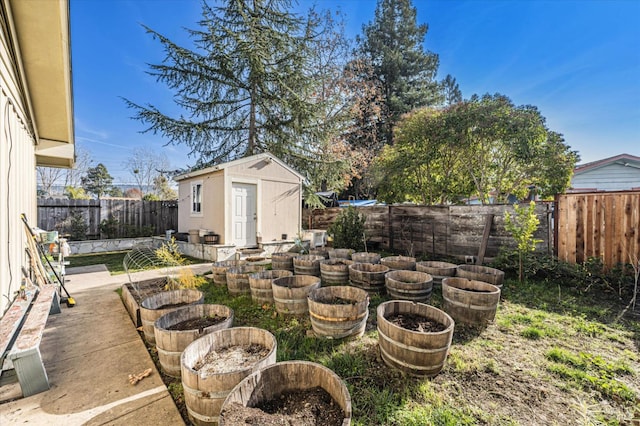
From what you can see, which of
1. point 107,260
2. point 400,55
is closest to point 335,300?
point 107,260

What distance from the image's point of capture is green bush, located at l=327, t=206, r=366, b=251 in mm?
7492

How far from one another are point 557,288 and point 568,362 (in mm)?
2684

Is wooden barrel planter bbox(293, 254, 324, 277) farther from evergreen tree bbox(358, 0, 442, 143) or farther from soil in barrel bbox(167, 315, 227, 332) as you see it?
evergreen tree bbox(358, 0, 442, 143)

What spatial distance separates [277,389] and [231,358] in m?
0.56

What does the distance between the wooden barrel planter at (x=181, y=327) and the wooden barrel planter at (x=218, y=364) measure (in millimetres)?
180

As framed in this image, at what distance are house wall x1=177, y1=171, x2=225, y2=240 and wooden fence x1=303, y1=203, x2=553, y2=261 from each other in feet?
15.5

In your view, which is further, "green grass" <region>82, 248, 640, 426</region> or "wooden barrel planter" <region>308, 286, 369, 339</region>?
"wooden barrel planter" <region>308, 286, 369, 339</region>

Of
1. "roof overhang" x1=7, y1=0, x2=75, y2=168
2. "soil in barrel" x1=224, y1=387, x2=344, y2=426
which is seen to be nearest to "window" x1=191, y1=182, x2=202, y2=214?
"roof overhang" x1=7, y1=0, x2=75, y2=168

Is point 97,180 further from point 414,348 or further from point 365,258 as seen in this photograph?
point 414,348

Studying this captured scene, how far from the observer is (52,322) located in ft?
11.0

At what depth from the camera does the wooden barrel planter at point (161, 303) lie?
271 centimetres

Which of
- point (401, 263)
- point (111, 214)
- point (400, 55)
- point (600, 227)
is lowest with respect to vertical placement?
point (401, 263)

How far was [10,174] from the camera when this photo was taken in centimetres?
286

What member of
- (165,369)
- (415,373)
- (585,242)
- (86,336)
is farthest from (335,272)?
(585,242)
